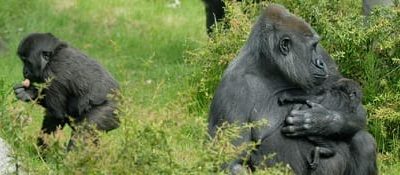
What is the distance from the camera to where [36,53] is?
631 centimetres

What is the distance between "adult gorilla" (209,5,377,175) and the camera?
475cm

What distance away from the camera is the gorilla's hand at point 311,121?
477 cm

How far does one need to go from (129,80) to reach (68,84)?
1.12 metres

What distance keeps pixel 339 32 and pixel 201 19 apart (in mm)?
Answer: 5337

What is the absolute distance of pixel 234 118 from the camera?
184 inches

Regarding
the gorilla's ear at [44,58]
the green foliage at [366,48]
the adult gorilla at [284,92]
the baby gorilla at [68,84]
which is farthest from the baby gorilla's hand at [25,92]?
the adult gorilla at [284,92]

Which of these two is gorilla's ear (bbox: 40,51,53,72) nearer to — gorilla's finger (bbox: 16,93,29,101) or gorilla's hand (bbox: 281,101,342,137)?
gorilla's finger (bbox: 16,93,29,101)

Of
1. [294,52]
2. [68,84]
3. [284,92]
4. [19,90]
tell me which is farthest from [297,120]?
[19,90]

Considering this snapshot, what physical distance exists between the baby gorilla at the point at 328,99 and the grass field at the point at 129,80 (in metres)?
0.53

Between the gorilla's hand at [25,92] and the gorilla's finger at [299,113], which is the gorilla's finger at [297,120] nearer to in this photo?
the gorilla's finger at [299,113]

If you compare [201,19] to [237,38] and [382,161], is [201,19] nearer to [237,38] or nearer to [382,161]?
[237,38]

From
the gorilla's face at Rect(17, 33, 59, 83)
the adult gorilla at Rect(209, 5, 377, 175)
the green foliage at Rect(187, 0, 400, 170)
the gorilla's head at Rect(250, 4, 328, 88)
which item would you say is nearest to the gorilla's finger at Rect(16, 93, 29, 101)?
the gorilla's face at Rect(17, 33, 59, 83)

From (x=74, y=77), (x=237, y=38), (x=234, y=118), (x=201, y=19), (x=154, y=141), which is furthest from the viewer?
(x=201, y=19)

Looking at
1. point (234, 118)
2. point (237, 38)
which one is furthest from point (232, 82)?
point (237, 38)
